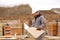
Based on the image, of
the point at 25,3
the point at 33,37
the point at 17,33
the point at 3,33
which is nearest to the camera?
the point at 33,37

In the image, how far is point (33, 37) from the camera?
2000 mm

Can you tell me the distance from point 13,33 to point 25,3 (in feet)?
31.1

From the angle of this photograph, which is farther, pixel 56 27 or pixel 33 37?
pixel 56 27

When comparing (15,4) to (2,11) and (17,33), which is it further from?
(17,33)

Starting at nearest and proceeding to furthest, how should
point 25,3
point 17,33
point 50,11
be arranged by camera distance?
1. point 17,33
2. point 50,11
3. point 25,3

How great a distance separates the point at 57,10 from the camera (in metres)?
19.3

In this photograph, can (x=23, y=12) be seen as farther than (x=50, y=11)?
Yes

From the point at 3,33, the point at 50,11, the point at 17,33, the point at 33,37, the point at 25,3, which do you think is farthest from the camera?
the point at 25,3

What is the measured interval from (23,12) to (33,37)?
18780 mm

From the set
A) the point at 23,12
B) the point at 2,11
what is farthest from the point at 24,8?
the point at 2,11

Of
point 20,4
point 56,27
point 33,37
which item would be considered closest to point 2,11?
point 20,4

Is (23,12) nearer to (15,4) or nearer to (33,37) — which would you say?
(15,4)

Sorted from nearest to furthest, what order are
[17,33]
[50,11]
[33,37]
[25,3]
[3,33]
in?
[33,37], [3,33], [17,33], [50,11], [25,3]

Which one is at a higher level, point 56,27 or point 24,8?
point 24,8
